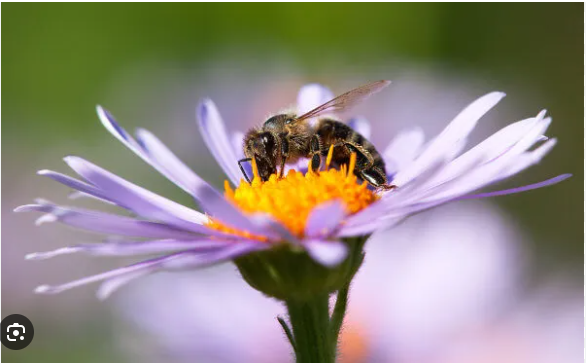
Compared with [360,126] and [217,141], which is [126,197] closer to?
[217,141]

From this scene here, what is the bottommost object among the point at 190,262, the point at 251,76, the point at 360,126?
the point at 190,262

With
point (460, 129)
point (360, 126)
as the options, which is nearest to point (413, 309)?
point (360, 126)

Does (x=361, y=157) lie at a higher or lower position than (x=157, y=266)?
higher

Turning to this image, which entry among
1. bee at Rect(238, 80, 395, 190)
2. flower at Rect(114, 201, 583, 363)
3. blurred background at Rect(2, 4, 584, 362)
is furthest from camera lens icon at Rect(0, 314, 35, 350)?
bee at Rect(238, 80, 395, 190)

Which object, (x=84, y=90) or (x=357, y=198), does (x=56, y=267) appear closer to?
(x=84, y=90)

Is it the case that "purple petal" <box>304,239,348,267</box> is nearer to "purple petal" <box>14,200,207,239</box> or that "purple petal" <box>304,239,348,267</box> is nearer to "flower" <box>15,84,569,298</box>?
"flower" <box>15,84,569,298</box>

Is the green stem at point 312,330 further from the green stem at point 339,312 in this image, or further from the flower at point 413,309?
the flower at point 413,309
